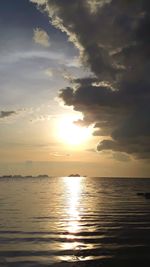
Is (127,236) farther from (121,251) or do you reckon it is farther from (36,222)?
(36,222)

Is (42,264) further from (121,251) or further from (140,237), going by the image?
(140,237)

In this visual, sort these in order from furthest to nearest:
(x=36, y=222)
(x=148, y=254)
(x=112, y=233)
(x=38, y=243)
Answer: (x=36, y=222), (x=112, y=233), (x=38, y=243), (x=148, y=254)

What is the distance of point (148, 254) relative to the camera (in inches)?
1125

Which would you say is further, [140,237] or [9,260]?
[140,237]

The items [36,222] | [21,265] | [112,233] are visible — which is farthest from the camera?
[36,222]

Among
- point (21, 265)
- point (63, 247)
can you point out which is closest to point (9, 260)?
point (21, 265)

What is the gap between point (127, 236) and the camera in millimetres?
36594

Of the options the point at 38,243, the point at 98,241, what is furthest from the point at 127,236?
the point at 38,243

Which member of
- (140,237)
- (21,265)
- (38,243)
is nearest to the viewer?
(21,265)

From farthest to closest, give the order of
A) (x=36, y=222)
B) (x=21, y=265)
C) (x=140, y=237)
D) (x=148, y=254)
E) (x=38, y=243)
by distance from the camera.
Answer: (x=36, y=222)
(x=140, y=237)
(x=38, y=243)
(x=148, y=254)
(x=21, y=265)

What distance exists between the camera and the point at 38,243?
104ft

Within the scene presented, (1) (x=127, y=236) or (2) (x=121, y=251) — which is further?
(1) (x=127, y=236)

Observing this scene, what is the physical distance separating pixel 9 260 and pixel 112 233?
15.3 metres

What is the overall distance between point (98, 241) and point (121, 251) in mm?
4342
